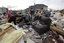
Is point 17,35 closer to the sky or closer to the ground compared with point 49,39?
closer to the sky

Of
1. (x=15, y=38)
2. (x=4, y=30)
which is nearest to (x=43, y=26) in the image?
(x=4, y=30)

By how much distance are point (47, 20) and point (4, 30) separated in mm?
2707

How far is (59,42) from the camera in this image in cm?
423

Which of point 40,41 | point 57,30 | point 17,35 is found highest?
point 17,35

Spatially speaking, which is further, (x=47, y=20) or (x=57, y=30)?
(x=47, y=20)

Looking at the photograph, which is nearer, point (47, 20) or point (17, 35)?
point (17, 35)

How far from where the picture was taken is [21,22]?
7113 mm

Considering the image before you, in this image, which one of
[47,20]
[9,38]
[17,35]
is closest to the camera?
[9,38]

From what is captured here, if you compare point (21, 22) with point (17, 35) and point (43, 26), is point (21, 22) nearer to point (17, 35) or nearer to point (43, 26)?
point (43, 26)

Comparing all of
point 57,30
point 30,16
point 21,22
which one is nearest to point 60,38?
point 57,30

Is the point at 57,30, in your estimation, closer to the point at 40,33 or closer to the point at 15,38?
the point at 40,33

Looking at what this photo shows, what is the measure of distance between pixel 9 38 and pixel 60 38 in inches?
73.4

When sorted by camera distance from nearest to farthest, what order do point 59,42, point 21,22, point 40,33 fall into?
point 59,42 → point 40,33 → point 21,22

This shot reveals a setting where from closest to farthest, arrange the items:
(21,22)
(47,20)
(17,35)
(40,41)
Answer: (17,35) < (40,41) < (47,20) < (21,22)
